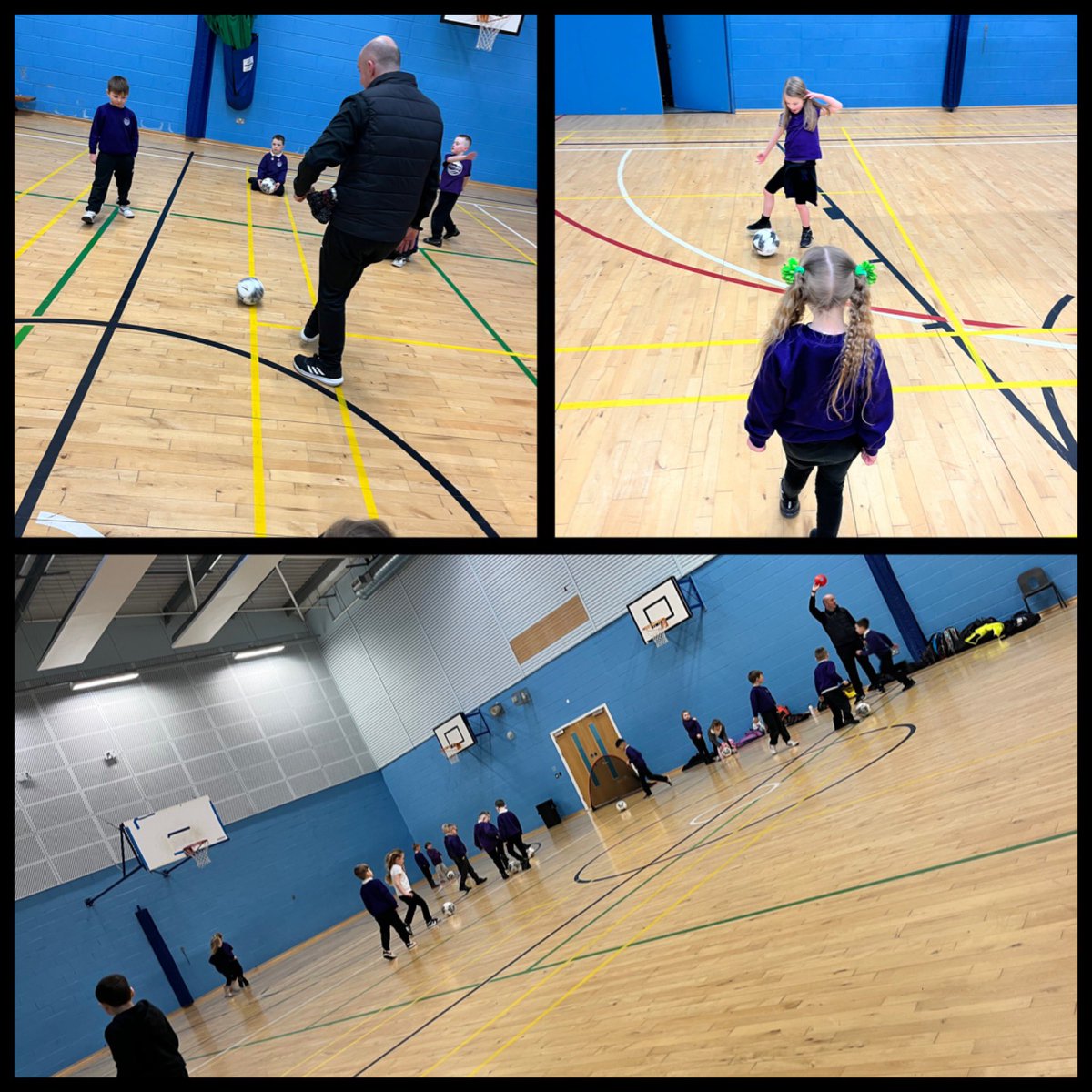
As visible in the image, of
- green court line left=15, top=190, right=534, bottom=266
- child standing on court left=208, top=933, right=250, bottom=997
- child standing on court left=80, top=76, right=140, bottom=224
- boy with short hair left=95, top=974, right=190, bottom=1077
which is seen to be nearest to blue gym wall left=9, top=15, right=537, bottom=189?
green court line left=15, top=190, right=534, bottom=266

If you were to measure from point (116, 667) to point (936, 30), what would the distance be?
15.4m

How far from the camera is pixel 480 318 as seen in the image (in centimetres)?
834

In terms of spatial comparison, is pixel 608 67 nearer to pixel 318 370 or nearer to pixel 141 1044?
pixel 318 370

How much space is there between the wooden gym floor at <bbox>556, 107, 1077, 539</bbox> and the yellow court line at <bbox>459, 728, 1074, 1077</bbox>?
1.30m

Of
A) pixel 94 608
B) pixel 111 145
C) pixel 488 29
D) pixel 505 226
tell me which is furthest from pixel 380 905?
pixel 488 29

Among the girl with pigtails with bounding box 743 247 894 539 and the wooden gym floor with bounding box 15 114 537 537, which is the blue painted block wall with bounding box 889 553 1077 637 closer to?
the wooden gym floor with bounding box 15 114 537 537

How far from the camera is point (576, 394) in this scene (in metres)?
5.78

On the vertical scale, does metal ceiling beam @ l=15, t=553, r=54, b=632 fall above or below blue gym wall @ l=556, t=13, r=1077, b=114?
below

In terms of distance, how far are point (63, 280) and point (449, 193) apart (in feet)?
16.9

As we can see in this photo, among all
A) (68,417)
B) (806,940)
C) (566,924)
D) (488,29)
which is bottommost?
(566,924)

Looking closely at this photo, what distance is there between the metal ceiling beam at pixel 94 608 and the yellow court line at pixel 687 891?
6.18m

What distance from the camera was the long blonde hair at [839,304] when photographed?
3707 mm

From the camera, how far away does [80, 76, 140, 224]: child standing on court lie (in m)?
8.20

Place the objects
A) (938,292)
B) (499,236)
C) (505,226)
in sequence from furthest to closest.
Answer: (505,226)
(499,236)
(938,292)
